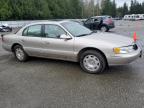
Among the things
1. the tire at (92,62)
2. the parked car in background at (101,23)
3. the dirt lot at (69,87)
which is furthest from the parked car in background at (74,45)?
the parked car in background at (101,23)

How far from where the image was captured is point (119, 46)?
524 centimetres

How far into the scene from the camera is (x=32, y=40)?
672 centimetres

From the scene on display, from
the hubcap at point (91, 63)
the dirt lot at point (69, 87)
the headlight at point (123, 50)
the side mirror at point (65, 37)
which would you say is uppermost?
the side mirror at point (65, 37)

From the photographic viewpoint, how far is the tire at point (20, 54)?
23.5ft

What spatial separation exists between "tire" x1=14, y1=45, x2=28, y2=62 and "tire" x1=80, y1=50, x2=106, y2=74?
7.86 feet

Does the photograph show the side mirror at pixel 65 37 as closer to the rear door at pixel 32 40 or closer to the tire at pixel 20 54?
the rear door at pixel 32 40

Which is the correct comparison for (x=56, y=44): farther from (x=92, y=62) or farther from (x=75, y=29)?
(x=92, y=62)

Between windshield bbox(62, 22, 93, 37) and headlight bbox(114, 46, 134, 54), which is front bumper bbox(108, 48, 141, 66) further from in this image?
windshield bbox(62, 22, 93, 37)

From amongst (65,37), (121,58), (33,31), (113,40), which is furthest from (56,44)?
(121,58)

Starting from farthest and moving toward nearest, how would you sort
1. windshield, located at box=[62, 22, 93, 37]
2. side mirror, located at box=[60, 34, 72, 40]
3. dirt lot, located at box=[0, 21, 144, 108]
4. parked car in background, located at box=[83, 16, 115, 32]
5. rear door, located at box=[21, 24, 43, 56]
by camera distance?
parked car in background, located at box=[83, 16, 115, 32] < rear door, located at box=[21, 24, 43, 56] < windshield, located at box=[62, 22, 93, 37] < side mirror, located at box=[60, 34, 72, 40] < dirt lot, located at box=[0, 21, 144, 108]

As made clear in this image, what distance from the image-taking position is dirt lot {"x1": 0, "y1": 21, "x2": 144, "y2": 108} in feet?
13.0

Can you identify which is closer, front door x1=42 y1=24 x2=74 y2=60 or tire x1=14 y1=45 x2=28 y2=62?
front door x1=42 y1=24 x2=74 y2=60

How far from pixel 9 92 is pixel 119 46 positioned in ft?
9.68

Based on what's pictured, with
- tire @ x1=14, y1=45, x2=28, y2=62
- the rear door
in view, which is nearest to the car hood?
the rear door
